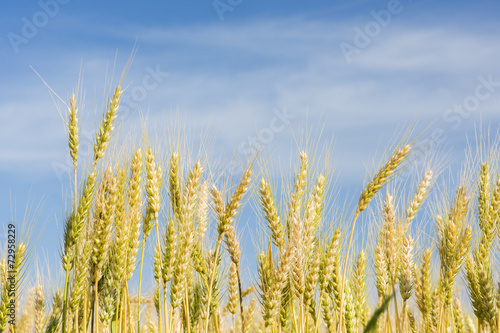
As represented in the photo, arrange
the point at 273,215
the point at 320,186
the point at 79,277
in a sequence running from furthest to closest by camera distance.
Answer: the point at 320,186
the point at 273,215
the point at 79,277

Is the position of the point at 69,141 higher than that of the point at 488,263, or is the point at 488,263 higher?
the point at 69,141

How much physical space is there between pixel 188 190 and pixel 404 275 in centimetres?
181

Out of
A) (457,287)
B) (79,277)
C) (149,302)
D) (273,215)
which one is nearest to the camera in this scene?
(79,277)

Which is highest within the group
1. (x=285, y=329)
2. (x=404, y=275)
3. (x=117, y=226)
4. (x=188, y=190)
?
(x=188, y=190)

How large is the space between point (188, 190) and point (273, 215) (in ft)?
2.15

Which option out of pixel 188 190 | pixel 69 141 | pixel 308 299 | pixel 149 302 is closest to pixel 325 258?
pixel 308 299

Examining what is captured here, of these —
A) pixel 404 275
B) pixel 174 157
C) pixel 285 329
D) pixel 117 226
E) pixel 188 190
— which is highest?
pixel 174 157

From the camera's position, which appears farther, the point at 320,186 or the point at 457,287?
the point at 457,287

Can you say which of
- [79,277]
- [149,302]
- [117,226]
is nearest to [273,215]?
[117,226]

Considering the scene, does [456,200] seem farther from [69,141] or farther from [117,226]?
[69,141]

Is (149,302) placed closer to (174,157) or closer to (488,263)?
(174,157)

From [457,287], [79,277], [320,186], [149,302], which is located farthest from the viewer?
[149,302]

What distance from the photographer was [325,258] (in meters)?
3.75

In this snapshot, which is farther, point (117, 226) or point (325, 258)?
point (325, 258)
